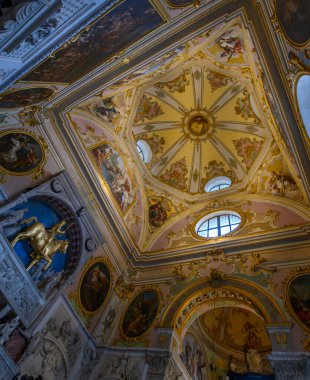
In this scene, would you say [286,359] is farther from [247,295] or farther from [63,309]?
[63,309]

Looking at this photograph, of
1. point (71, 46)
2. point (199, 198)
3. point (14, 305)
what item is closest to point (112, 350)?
point (14, 305)

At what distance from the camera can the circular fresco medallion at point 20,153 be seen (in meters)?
9.91

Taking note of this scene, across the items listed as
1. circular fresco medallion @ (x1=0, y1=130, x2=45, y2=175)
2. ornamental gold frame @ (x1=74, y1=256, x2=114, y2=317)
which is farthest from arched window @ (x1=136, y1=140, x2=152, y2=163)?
circular fresco medallion @ (x1=0, y1=130, x2=45, y2=175)

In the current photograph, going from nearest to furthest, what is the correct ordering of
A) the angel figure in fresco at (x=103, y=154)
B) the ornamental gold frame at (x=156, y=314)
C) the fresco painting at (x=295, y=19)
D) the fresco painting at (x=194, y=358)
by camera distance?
the fresco painting at (x=295, y=19), the ornamental gold frame at (x=156, y=314), the fresco painting at (x=194, y=358), the angel figure in fresco at (x=103, y=154)

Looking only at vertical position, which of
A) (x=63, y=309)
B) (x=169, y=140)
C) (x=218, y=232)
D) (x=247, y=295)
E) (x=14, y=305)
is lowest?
(x=14, y=305)

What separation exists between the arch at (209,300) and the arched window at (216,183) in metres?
6.29

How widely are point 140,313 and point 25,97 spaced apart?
30.2ft

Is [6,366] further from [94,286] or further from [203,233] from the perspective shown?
[203,233]

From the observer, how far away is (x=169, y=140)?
16.9 m

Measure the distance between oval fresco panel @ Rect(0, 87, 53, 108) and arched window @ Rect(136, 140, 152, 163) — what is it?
7.00 m

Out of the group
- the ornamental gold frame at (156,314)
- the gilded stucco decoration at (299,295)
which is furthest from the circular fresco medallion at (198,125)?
the gilded stucco decoration at (299,295)

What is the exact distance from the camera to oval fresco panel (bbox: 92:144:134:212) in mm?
13473

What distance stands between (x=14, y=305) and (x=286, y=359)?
8033 mm

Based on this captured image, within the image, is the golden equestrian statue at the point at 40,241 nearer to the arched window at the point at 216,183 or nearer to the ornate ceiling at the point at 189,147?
the ornate ceiling at the point at 189,147
